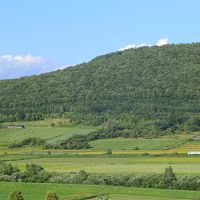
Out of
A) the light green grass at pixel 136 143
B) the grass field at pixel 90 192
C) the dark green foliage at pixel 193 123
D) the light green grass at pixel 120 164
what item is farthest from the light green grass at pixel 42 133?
the grass field at pixel 90 192

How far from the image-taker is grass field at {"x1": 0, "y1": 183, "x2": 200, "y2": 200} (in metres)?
61.4

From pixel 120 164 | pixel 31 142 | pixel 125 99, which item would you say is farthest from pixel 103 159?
pixel 125 99

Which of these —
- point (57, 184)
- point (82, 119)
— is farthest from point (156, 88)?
point (57, 184)

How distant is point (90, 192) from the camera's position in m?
66.5

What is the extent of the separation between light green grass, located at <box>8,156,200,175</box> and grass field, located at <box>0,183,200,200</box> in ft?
28.3

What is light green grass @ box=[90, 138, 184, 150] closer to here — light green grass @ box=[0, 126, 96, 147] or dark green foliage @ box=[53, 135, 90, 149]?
dark green foliage @ box=[53, 135, 90, 149]

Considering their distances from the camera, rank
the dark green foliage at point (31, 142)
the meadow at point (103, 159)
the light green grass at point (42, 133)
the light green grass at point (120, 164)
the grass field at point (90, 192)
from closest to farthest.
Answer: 1. the grass field at point (90, 192)
2. the meadow at point (103, 159)
3. the light green grass at point (120, 164)
4. the dark green foliage at point (31, 142)
5. the light green grass at point (42, 133)

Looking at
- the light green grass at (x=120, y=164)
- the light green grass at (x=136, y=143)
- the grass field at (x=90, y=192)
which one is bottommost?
the grass field at (x=90, y=192)

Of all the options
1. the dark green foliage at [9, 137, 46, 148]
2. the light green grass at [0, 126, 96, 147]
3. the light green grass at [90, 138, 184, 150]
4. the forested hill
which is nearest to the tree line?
the light green grass at [90, 138, 184, 150]

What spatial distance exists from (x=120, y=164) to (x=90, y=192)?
2389cm

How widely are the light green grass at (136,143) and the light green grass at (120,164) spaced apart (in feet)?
59.4

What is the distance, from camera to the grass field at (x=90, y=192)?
61.4 m

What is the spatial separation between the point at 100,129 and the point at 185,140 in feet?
83.0

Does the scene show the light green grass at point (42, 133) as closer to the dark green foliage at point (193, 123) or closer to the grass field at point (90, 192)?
the dark green foliage at point (193, 123)
